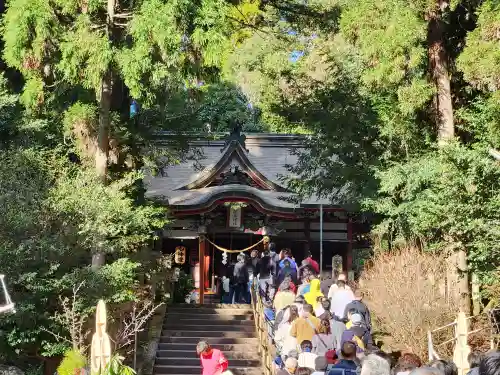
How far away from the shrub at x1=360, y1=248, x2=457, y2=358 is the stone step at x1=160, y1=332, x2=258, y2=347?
274 centimetres

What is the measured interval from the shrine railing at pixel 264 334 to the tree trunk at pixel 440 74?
470cm

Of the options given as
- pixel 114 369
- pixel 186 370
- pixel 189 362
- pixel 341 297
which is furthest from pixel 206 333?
pixel 114 369

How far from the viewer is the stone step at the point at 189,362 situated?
15625mm

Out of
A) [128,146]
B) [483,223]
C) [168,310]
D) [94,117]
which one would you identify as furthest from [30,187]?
[483,223]

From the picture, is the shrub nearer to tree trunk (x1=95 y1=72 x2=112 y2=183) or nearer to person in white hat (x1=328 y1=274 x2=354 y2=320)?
person in white hat (x1=328 y1=274 x2=354 y2=320)

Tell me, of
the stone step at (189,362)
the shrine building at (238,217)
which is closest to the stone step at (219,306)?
the shrine building at (238,217)

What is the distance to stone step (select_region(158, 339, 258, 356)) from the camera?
16.2m

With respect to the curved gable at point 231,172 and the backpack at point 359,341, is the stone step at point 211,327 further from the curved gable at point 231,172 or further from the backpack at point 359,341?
the backpack at point 359,341

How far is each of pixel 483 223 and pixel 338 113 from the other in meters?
6.93

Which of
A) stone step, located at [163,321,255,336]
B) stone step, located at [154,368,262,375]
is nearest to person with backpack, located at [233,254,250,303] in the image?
stone step, located at [163,321,255,336]

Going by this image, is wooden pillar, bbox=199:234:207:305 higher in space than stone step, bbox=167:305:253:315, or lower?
higher

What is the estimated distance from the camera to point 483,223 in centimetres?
1236

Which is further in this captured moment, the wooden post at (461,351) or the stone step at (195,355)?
the stone step at (195,355)

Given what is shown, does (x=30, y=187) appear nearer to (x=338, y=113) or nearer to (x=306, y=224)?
(x=338, y=113)
